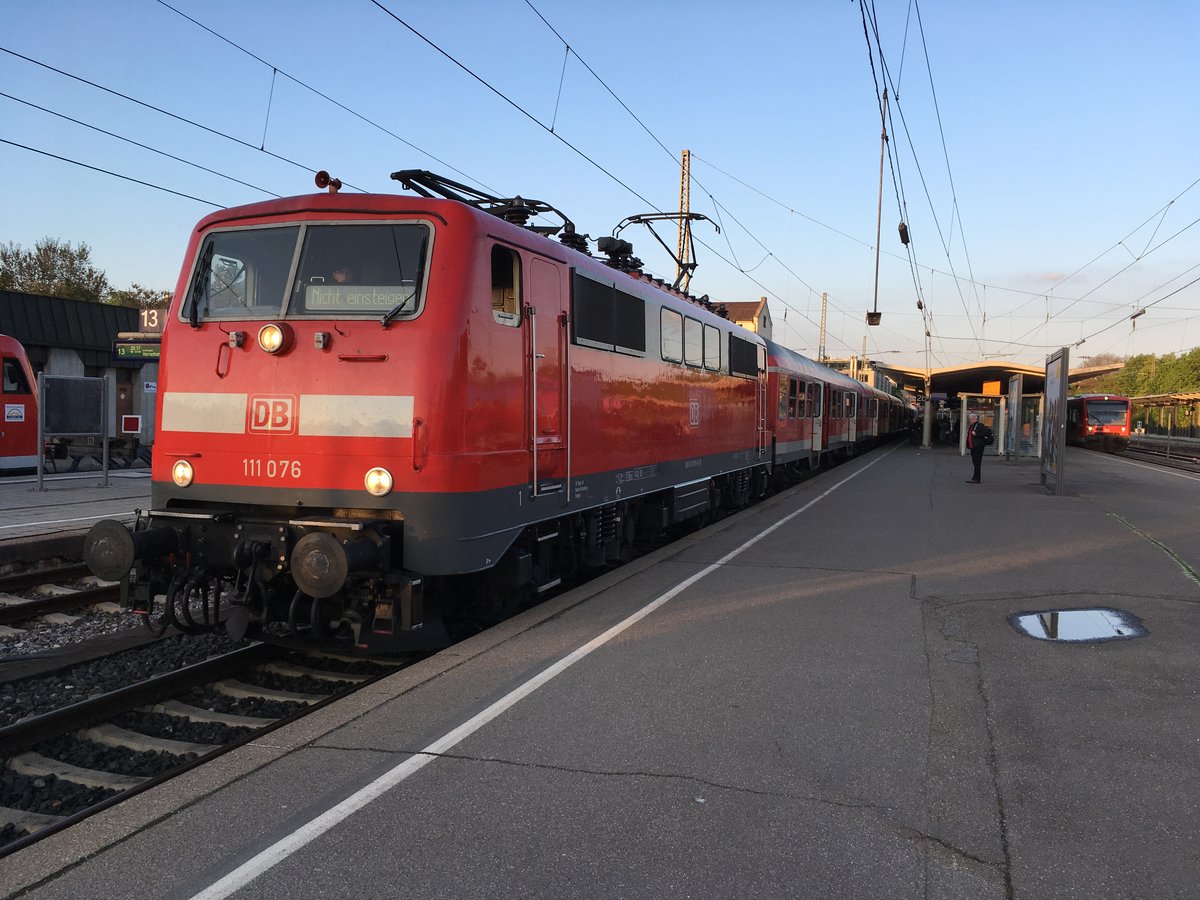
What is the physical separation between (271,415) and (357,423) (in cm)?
69

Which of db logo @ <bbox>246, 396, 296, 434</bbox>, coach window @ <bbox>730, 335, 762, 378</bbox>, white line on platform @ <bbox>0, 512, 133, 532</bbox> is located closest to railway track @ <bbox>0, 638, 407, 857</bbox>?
db logo @ <bbox>246, 396, 296, 434</bbox>

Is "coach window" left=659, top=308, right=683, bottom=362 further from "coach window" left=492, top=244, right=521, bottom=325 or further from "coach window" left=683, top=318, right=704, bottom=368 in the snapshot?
"coach window" left=492, top=244, right=521, bottom=325

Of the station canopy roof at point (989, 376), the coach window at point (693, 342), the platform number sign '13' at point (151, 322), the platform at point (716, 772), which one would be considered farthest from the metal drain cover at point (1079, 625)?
the station canopy roof at point (989, 376)

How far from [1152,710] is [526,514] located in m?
4.23

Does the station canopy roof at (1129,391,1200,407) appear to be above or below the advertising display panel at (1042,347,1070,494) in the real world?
above

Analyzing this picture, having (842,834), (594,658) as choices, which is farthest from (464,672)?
(842,834)

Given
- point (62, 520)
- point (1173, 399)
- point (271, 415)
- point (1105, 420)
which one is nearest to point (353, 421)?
point (271, 415)

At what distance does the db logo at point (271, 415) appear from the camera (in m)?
5.88

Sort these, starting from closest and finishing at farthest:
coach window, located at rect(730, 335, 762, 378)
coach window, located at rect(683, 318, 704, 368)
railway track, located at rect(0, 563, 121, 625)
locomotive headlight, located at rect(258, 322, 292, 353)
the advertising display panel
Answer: locomotive headlight, located at rect(258, 322, 292, 353)
railway track, located at rect(0, 563, 121, 625)
coach window, located at rect(683, 318, 704, 368)
coach window, located at rect(730, 335, 762, 378)
the advertising display panel

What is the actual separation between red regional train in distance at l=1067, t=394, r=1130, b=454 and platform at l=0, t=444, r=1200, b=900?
40.3 meters

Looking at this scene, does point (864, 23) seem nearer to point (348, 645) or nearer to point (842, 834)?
point (348, 645)

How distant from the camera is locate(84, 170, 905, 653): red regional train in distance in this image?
222 inches

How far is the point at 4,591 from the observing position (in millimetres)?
8711

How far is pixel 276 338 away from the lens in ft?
19.2
